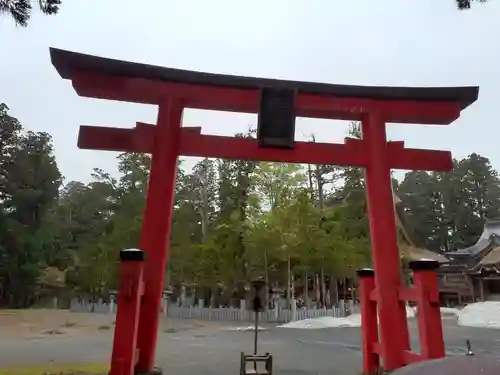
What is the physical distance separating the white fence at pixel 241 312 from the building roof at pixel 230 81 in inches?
622

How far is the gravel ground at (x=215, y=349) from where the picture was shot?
8125 millimetres

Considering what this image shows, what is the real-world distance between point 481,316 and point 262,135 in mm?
19997

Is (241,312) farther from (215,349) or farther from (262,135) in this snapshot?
(262,135)

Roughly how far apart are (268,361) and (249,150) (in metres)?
2.79

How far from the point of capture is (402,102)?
237 inches

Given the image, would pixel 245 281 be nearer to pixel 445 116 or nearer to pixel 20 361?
pixel 20 361

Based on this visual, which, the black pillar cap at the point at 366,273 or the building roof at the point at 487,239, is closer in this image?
the black pillar cap at the point at 366,273

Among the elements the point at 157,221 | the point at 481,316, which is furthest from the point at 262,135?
the point at 481,316

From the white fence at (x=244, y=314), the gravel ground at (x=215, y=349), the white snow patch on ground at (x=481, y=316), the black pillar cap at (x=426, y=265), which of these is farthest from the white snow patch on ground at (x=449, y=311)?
the black pillar cap at (x=426, y=265)

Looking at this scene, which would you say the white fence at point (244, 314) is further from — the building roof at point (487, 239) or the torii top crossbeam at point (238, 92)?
the torii top crossbeam at point (238, 92)

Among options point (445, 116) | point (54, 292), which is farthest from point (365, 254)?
point (54, 292)

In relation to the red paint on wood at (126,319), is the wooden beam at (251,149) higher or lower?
higher

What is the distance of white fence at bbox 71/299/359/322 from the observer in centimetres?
2033

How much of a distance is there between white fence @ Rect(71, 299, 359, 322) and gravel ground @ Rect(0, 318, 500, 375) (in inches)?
146
